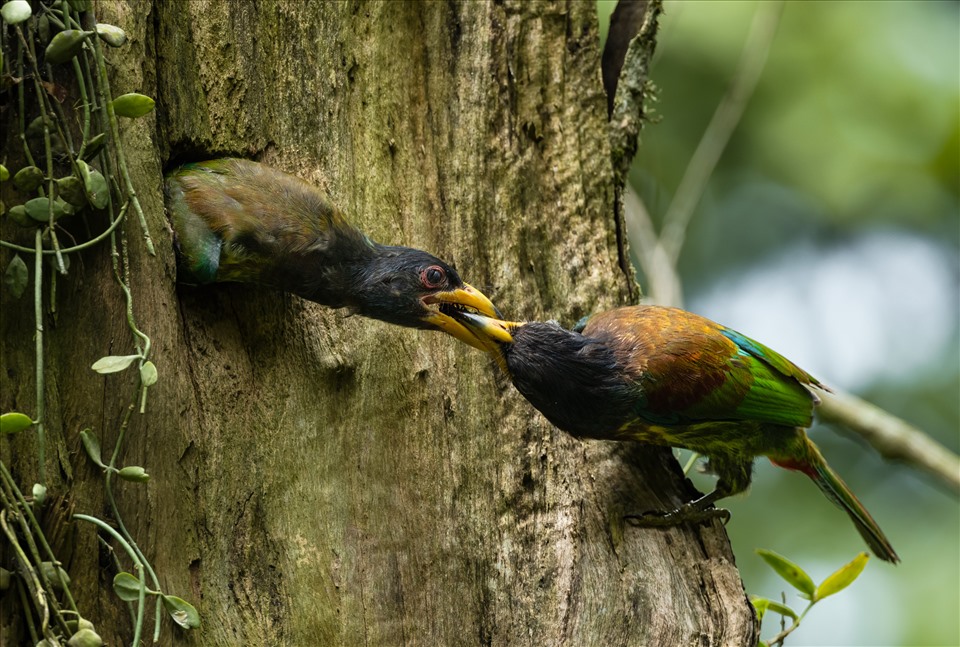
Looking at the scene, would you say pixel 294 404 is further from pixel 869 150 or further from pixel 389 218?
pixel 869 150

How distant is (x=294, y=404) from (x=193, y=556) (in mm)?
625

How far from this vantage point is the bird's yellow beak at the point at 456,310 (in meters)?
3.26

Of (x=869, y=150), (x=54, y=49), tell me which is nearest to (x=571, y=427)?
(x=54, y=49)

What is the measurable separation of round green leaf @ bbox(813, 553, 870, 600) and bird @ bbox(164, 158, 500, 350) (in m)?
1.65

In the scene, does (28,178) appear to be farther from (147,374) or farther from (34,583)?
(34,583)

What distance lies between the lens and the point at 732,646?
3.21m

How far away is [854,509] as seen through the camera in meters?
4.31

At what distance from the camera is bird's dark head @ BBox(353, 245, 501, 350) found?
324 cm

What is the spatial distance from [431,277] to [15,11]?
4.90 ft

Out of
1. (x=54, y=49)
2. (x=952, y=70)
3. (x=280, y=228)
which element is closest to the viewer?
(x=54, y=49)

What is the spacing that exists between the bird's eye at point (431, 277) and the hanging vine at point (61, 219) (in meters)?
0.96

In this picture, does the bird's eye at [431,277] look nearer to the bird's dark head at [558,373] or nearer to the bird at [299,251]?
the bird at [299,251]

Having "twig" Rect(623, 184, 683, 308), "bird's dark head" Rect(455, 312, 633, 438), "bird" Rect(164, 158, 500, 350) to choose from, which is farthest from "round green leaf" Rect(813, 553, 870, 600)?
"twig" Rect(623, 184, 683, 308)

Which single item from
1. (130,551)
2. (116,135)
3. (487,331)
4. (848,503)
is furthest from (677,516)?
(116,135)
